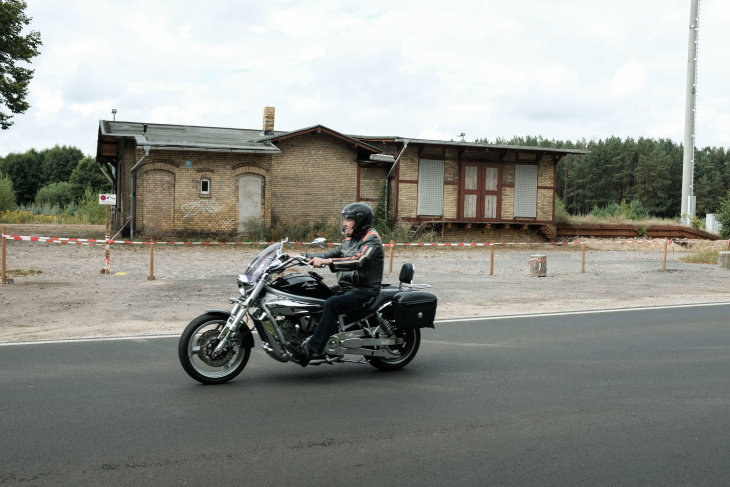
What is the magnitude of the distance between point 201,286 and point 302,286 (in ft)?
29.8

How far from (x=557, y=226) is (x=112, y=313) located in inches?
1224

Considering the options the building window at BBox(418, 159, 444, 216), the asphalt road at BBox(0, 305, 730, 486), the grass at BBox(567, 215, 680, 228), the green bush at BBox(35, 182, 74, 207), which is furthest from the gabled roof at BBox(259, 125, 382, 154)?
the green bush at BBox(35, 182, 74, 207)

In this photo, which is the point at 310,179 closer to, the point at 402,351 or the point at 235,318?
the point at 402,351

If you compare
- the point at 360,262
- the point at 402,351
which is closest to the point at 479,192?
the point at 402,351

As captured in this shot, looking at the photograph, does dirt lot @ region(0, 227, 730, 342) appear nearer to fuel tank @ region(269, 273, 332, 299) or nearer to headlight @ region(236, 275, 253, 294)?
headlight @ region(236, 275, 253, 294)

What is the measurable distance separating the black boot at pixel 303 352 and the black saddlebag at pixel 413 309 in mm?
1016

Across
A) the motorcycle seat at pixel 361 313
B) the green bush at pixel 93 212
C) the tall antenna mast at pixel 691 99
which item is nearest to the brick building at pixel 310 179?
the green bush at pixel 93 212

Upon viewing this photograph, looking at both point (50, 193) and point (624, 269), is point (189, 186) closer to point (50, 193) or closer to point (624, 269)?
point (624, 269)

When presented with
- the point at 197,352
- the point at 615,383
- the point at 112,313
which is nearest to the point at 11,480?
the point at 197,352

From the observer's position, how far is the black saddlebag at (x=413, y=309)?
7559 millimetres

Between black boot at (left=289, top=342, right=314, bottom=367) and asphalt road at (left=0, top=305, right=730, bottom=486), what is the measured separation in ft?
0.88

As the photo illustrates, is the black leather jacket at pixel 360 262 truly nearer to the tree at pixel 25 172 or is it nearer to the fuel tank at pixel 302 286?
the fuel tank at pixel 302 286

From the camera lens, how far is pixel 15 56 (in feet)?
102

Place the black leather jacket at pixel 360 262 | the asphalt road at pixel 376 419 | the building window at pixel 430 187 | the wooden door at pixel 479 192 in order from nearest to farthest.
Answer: the asphalt road at pixel 376 419 → the black leather jacket at pixel 360 262 → the building window at pixel 430 187 → the wooden door at pixel 479 192
